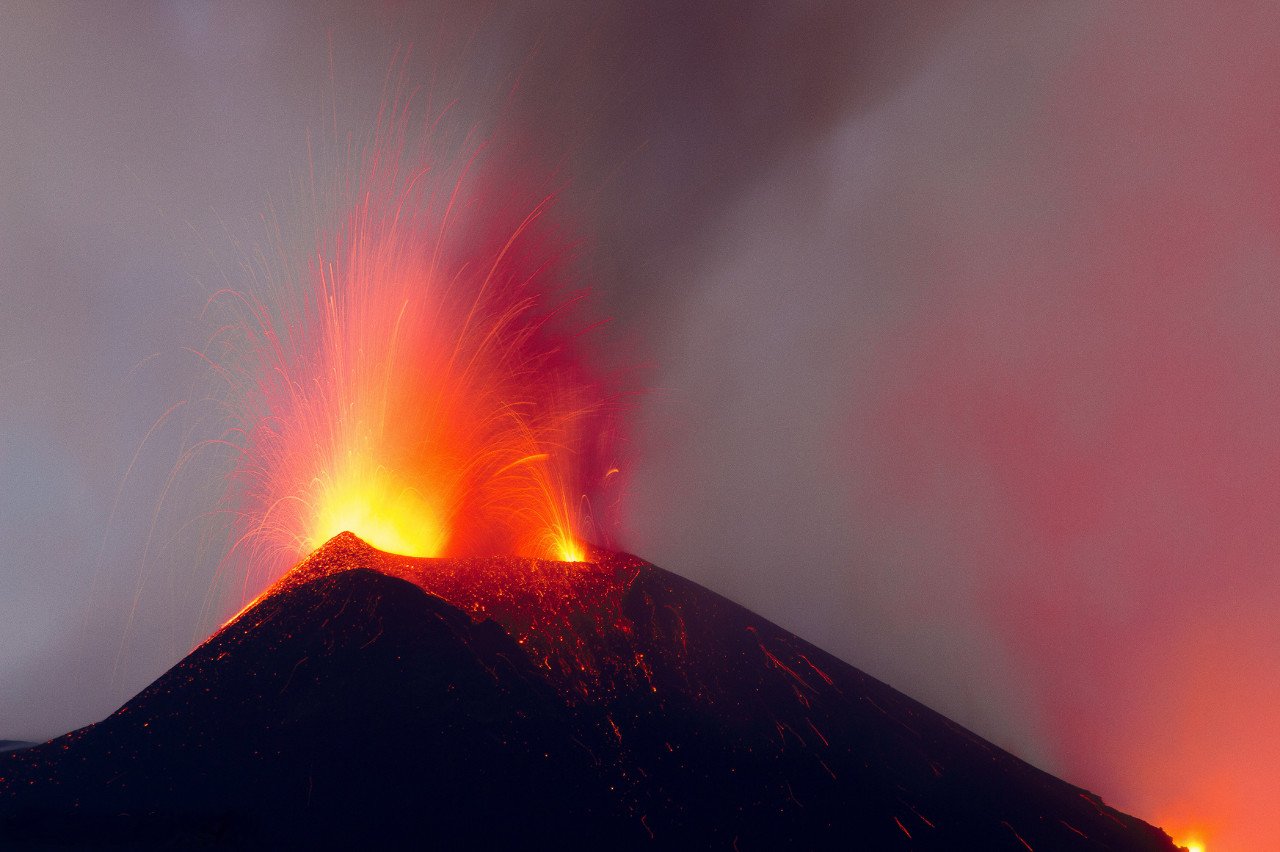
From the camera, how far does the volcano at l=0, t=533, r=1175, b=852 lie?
4.82 meters

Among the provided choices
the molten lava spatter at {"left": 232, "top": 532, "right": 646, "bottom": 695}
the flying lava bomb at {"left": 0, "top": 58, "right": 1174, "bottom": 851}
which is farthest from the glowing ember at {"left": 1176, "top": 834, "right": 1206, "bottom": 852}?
the molten lava spatter at {"left": 232, "top": 532, "right": 646, "bottom": 695}

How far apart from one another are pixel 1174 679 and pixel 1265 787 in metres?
1.07

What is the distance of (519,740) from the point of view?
542cm

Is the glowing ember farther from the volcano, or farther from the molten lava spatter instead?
the molten lava spatter

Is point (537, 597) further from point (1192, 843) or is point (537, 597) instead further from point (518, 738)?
point (1192, 843)

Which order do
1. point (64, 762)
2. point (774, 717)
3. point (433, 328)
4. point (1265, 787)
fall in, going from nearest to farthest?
point (64, 762), point (774, 717), point (1265, 787), point (433, 328)

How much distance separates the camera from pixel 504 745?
5.36 m

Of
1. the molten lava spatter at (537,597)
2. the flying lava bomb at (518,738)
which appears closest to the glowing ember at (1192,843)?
the flying lava bomb at (518,738)

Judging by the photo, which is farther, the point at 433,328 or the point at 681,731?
the point at 433,328

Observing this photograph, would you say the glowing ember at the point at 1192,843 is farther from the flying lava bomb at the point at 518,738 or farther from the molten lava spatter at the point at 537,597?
the molten lava spatter at the point at 537,597

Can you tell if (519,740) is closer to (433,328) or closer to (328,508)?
(328,508)

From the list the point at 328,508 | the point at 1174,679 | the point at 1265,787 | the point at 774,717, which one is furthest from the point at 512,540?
the point at 1265,787

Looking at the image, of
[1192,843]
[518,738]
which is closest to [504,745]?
[518,738]

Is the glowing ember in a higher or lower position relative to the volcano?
lower
